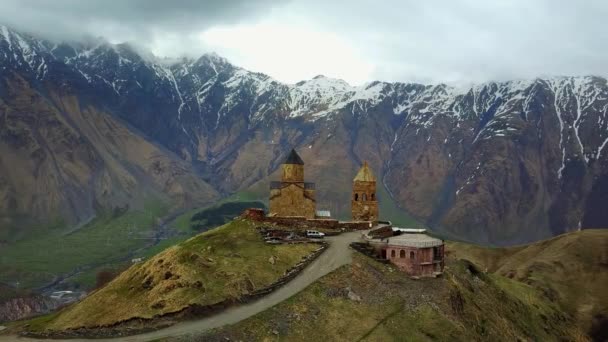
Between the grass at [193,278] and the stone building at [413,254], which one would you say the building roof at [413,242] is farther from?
the grass at [193,278]

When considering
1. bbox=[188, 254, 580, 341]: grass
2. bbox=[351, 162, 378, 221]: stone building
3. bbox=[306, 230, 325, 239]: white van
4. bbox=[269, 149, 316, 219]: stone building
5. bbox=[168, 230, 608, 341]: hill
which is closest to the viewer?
bbox=[188, 254, 580, 341]: grass

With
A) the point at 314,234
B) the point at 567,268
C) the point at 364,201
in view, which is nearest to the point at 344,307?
the point at 314,234

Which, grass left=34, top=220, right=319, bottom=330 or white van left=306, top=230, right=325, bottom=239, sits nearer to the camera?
grass left=34, top=220, right=319, bottom=330

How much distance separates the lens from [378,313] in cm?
6344

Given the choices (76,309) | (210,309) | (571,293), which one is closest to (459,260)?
(210,309)

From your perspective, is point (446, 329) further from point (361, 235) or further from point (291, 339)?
point (361, 235)

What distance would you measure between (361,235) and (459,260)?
734 inches

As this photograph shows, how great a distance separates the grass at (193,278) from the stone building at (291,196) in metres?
22.6

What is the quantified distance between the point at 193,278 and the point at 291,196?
1484 inches

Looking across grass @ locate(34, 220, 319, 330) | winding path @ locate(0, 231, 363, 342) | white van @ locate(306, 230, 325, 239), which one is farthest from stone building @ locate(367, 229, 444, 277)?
grass @ locate(34, 220, 319, 330)

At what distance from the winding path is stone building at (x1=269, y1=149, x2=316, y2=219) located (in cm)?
1996

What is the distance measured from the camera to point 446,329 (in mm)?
63000

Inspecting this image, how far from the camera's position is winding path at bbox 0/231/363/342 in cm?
5631

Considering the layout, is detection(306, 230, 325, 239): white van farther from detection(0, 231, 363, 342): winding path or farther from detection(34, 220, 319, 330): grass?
detection(34, 220, 319, 330): grass
